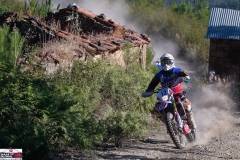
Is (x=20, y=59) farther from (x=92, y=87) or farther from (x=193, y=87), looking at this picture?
(x=193, y=87)

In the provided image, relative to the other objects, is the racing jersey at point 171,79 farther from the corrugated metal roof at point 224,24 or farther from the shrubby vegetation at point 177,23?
the shrubby vegetation at point 177,23

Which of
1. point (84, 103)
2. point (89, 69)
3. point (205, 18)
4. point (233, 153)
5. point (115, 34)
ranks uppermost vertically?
point (205, 18)

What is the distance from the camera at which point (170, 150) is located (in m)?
10.5

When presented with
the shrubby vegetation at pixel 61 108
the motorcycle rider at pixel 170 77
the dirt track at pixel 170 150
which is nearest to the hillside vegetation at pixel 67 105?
the shrubby vegetation at pixel 61 108

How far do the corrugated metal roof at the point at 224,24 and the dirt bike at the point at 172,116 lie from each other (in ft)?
44.7

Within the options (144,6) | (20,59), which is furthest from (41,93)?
(144,6)

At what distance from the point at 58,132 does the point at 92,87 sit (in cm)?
220

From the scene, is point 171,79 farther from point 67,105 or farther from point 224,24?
point 224,24

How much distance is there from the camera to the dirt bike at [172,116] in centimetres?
1052

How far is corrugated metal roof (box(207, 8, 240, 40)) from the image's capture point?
950 inches

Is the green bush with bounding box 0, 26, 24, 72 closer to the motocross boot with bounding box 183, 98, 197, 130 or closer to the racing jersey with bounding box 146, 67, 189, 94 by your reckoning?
the racing jersey with bounding box 146, 67, 189, 94

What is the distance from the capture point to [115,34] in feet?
57.4

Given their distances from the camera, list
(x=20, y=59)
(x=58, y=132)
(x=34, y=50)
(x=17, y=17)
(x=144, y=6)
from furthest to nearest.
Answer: (x=144, y=6), (x=17, y=17), (x=34, y=50), (x=20, y=59), (x=58, y=132)

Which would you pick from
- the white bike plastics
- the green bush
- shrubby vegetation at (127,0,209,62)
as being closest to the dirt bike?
the white bike plastics
